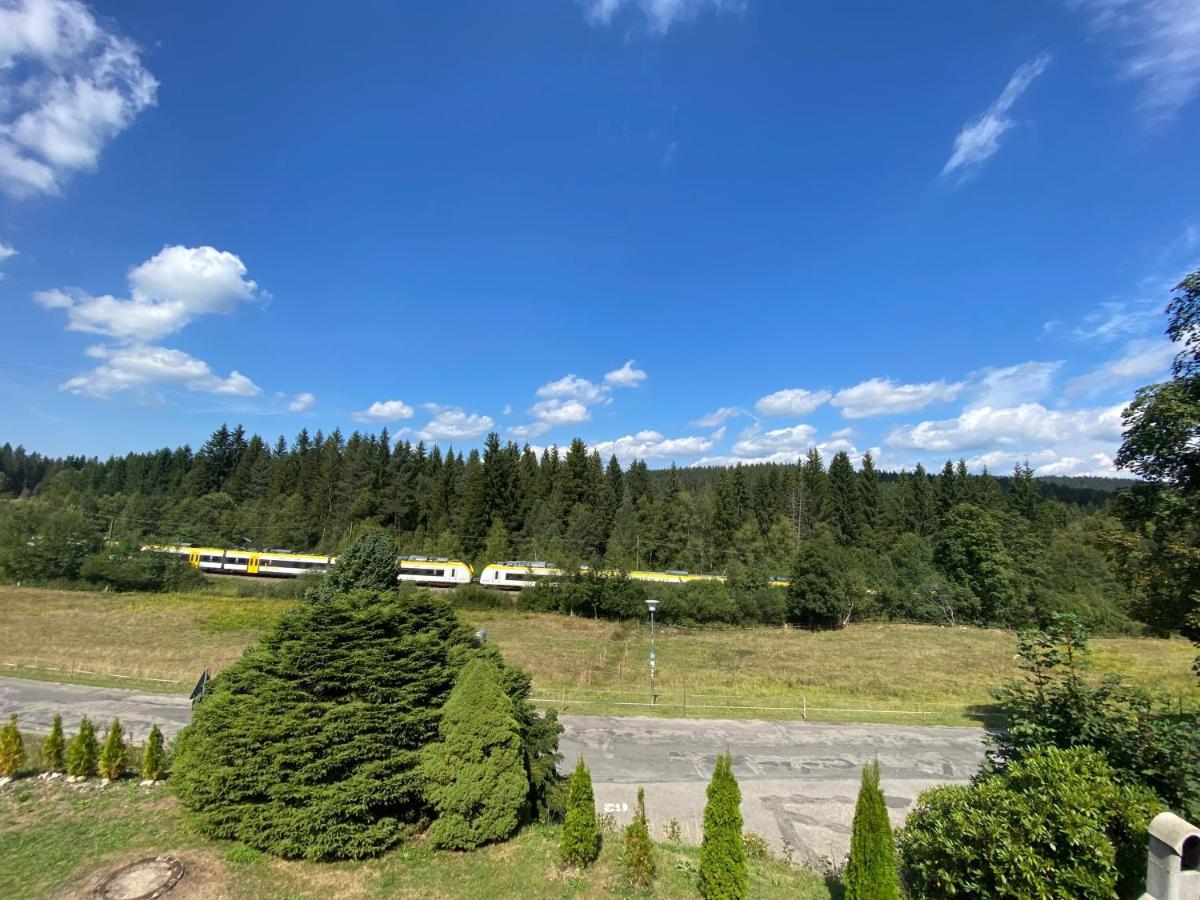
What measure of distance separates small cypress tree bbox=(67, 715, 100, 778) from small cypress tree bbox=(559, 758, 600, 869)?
9088mm

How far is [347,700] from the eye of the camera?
8672mm

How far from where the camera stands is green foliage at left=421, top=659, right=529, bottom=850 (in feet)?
27.1

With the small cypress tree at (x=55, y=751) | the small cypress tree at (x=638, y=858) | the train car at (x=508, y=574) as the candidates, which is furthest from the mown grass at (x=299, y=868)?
the train car at (x=508, y=574)

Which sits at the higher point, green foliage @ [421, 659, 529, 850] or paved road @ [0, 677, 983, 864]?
green foliage @ [421, 659, 529, 850]

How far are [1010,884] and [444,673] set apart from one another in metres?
7.63

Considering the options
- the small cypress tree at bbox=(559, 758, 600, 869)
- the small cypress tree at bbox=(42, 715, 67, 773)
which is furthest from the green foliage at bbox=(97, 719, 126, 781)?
the small cypress tree at bbox=(559, 758, 600, 869)

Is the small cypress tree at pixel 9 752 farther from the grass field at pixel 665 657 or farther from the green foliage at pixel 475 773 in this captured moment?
the grass field at pixel 665 657

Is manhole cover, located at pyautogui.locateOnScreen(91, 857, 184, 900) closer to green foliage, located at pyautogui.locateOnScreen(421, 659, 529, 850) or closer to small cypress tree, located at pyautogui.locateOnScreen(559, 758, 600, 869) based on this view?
green foliage, located at pyautogui.locateOnScreen(421, 659, 529, 850)

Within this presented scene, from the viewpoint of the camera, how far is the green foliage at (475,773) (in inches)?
325

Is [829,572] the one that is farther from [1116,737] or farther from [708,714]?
[1116,737]

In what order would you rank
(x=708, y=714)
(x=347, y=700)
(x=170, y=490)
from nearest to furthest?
(x=347, y=700) < (x=708, y=714) < (x=170, y=490)

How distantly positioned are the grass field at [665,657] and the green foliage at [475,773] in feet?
38.5

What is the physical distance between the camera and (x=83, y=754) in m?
10.4

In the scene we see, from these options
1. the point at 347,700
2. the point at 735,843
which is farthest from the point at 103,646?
the point at 735,843
